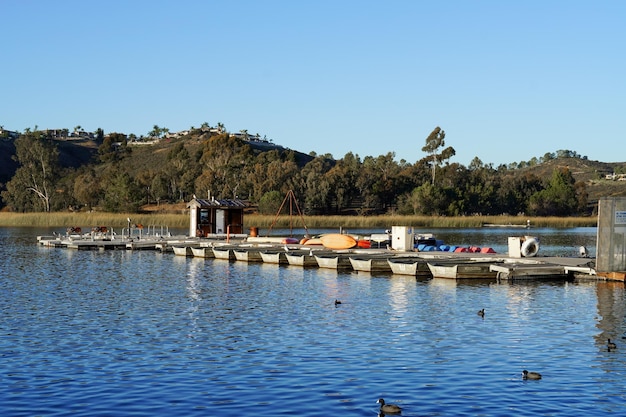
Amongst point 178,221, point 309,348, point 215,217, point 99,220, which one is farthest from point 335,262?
point 178,221

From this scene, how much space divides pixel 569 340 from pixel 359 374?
885 cm

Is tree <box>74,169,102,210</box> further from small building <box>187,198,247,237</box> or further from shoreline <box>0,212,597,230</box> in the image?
small building <box>187,198,247,237</box>

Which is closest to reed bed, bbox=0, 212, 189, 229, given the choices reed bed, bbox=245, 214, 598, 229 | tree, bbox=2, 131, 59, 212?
reed bed, bbox=245, 214, 598, 229

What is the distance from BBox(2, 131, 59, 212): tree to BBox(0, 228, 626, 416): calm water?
110m

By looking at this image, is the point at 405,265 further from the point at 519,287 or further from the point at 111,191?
the point at 111,191

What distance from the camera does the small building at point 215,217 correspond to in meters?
74.6

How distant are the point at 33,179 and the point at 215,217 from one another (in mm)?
85500

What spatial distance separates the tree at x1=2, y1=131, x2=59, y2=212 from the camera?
490 feet

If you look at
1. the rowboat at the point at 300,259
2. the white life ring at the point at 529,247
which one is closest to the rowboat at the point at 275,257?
the rowboat at the point at 300,259

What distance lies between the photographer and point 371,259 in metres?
50.3

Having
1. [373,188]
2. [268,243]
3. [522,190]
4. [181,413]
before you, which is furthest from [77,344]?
[522,190]

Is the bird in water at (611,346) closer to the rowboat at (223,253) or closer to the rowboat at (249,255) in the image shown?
the rowboat at (249,255)

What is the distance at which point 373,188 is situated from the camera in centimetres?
15000

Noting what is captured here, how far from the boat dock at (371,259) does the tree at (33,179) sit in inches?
3095
